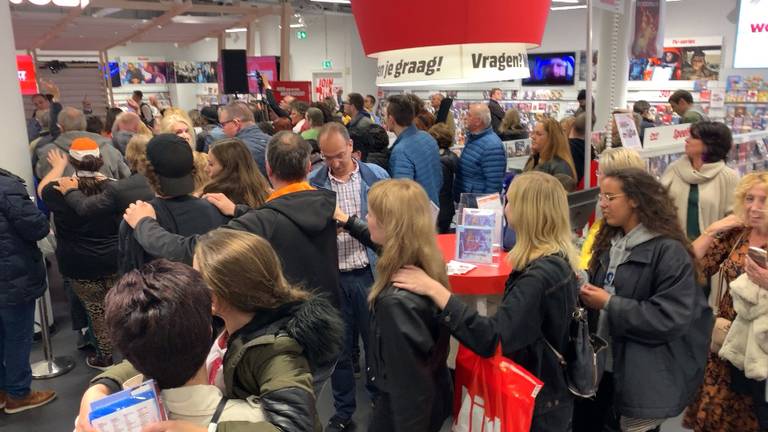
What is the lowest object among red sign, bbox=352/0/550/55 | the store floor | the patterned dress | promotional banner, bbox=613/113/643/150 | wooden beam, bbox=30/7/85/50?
the store floor

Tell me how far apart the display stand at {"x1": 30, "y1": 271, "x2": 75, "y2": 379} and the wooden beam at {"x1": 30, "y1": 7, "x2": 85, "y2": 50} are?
878 cm

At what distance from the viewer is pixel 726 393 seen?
2.67 metres

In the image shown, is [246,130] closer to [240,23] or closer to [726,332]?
[726,332]

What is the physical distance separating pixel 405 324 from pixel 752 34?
6063 millimetres

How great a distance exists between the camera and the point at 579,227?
322 centimetres

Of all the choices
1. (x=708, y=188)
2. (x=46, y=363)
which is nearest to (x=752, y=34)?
(x=708, y=188)

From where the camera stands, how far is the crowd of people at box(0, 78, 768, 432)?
130 cm

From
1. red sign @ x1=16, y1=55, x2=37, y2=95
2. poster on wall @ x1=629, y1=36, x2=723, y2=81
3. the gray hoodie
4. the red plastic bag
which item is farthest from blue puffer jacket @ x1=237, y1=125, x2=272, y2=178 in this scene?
poster on wall @ x1=629, y1=36, x2=723, y2=81

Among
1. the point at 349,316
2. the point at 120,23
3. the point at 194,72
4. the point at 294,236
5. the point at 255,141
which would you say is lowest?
the point at 349,316

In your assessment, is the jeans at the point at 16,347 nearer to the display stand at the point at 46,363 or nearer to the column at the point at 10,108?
the display stand at the point at 46,363

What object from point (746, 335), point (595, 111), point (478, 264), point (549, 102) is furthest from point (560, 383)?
point (549, 102)

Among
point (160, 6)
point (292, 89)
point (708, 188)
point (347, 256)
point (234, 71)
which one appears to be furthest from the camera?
point (160, 6)

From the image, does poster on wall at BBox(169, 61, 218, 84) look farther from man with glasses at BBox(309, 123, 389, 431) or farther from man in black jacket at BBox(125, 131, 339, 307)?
man in black jacket at BBox(125, 131, 339, 307)

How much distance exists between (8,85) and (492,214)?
145 inches
